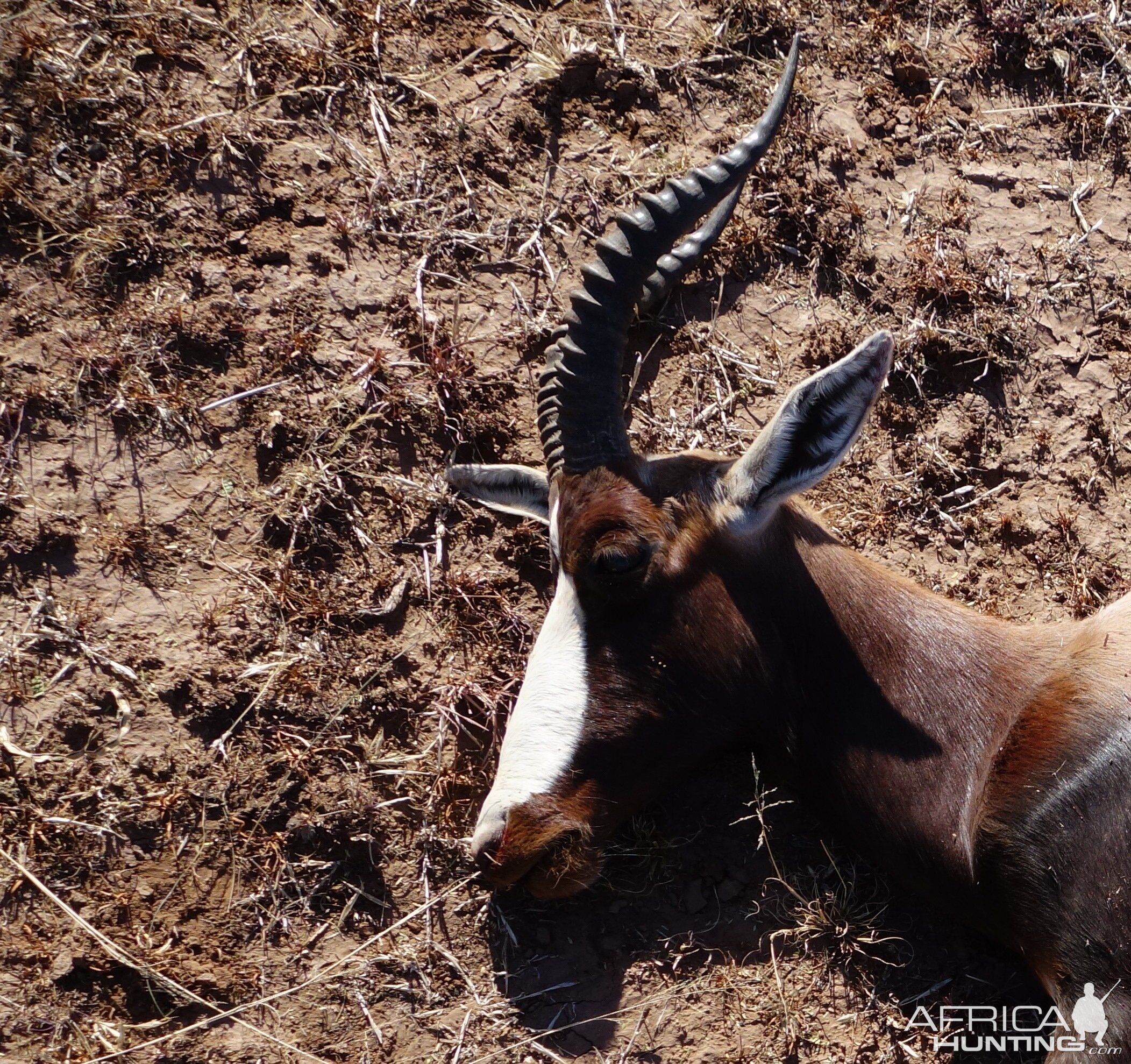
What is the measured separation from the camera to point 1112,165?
676cm

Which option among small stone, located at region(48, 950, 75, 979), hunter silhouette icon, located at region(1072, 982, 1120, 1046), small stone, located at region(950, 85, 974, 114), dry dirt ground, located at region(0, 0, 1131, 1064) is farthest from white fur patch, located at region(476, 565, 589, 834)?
small stone, located at region(950, 85, 974, 114)

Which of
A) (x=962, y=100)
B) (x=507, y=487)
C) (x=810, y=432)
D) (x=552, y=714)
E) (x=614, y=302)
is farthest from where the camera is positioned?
(x=962, y=100)

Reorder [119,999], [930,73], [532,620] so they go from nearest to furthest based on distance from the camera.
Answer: [119,999] → [532,620] → [930,73]

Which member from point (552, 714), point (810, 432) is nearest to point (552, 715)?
point (552, 714)

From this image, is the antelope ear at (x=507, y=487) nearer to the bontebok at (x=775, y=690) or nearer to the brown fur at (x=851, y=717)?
the bontebok at (x=775, y=690)

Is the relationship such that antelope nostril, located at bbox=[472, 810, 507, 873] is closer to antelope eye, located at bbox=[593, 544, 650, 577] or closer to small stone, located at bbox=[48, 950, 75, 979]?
antelope eye, located at bbox=[593, 544, 650, 577]

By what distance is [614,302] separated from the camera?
15.1 feet

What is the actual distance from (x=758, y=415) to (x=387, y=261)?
2.32 meters

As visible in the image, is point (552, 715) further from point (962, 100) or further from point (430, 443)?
point (962, 100)

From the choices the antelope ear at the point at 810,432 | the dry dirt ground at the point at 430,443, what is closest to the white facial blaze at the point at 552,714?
the dry dirt ground at the point at 430,443

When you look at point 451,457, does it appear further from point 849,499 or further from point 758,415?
point 849,499

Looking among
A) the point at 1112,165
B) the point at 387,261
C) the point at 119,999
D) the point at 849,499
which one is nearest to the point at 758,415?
the point at 849,499

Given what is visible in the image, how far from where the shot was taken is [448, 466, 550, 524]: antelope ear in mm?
5297

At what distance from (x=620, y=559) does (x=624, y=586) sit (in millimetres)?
133
